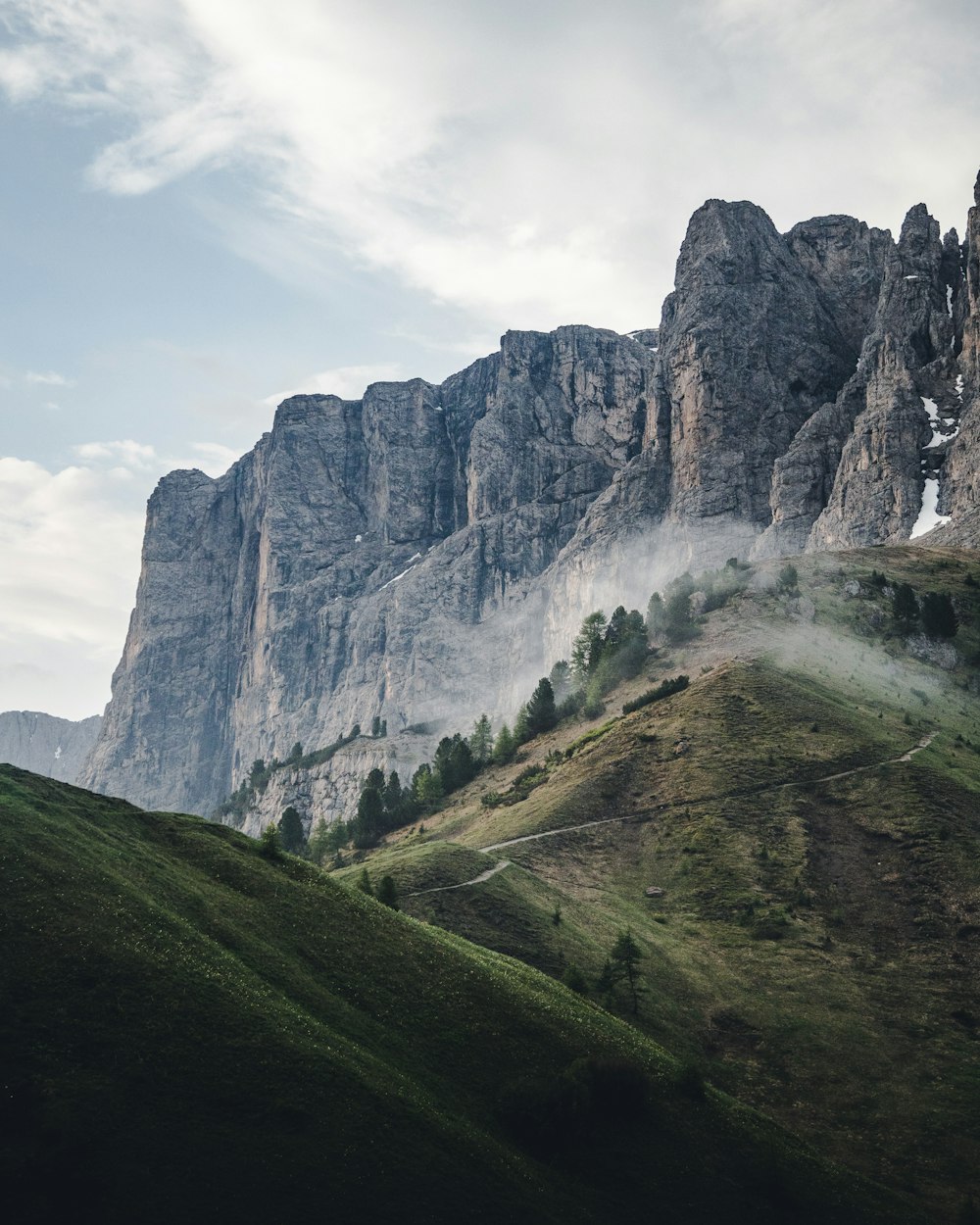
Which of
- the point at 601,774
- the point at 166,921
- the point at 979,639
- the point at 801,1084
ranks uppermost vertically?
the point at 979,639

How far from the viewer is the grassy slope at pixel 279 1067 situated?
100 feet

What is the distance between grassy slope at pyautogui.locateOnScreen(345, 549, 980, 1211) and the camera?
5491 centimetres

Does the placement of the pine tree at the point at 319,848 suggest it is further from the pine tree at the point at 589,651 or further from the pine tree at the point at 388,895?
the pine tree at the point at 388,895

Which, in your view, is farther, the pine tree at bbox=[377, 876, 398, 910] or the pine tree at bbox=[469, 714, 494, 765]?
the pine tree at bbox=[469, 714, 494, 765]

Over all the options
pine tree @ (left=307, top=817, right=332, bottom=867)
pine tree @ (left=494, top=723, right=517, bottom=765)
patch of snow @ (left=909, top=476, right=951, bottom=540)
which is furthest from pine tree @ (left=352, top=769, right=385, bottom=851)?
patch of snow @ (left=909, top=476, right=951, bottom=540)

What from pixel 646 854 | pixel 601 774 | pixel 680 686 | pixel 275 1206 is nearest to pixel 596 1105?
pixel 275 1206

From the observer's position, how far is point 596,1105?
1612 inches

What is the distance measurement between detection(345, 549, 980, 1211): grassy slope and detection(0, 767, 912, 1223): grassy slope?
10.2 m

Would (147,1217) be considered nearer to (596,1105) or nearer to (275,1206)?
(275,1206)

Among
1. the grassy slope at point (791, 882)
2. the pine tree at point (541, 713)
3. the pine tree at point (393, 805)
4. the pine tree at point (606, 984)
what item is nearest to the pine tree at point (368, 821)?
the pine tree at point (393, 805)

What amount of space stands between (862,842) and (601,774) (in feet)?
89.6

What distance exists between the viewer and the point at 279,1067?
116 ft

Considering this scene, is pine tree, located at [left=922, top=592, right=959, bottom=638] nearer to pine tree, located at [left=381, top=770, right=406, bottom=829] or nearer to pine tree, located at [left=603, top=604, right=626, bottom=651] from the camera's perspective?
pine tree, located at [left=603, top=604, right=626, bottom=651]

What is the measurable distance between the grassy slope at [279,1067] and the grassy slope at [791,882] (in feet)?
33.6
